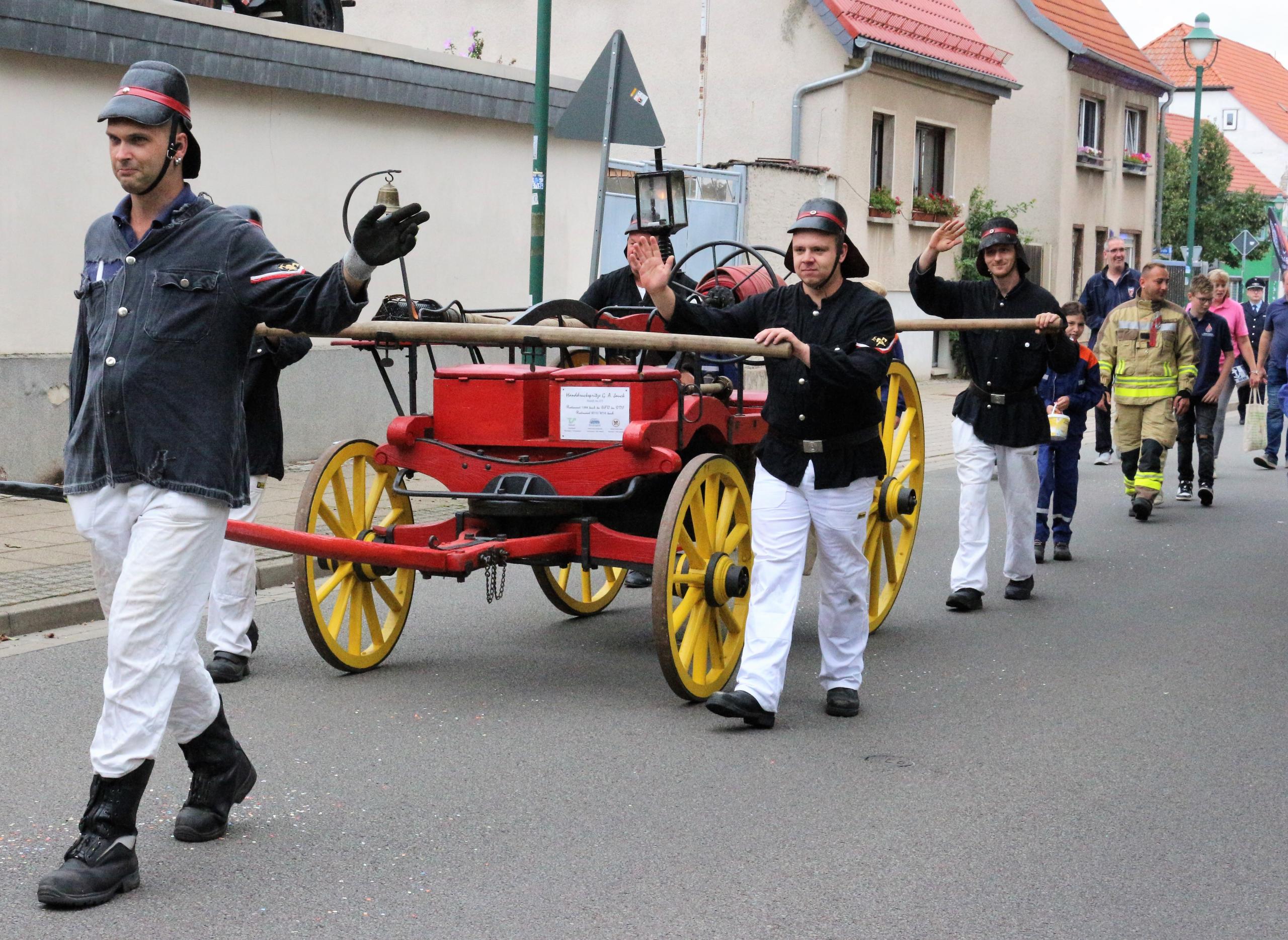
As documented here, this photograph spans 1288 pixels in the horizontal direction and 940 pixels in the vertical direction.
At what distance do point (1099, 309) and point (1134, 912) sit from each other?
33.3ft

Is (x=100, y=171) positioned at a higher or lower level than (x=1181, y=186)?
lower

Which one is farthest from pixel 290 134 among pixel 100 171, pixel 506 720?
pixel 506 720

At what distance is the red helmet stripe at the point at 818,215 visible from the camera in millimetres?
5727

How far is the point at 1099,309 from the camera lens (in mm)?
13477

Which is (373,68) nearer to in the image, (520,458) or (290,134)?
(290,134)

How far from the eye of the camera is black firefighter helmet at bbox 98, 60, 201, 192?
389cm

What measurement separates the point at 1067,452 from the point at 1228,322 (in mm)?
4353

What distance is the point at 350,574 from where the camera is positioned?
247 inches

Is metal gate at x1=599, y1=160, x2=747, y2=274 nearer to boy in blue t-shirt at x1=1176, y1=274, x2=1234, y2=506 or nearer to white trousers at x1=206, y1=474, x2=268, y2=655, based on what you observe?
boy in blue t-shirt at x1=1176, y1=274, x2=1234, y2=506

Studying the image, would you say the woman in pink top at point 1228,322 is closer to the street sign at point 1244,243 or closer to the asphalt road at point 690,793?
the asphalt road at point 690,793

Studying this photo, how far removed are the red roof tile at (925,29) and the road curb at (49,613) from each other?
56.3 feet

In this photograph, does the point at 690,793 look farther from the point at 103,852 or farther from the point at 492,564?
the point at 103,852

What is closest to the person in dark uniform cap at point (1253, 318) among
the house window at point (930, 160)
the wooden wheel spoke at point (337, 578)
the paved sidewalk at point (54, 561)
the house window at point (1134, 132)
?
the house window at point (930, 160)

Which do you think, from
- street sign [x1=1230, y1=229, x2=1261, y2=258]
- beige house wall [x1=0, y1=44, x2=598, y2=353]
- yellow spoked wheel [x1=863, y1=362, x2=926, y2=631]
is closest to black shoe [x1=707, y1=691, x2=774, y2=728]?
yellow spoked wheel [x1=863, y1=362, x2=926, y2=631]
